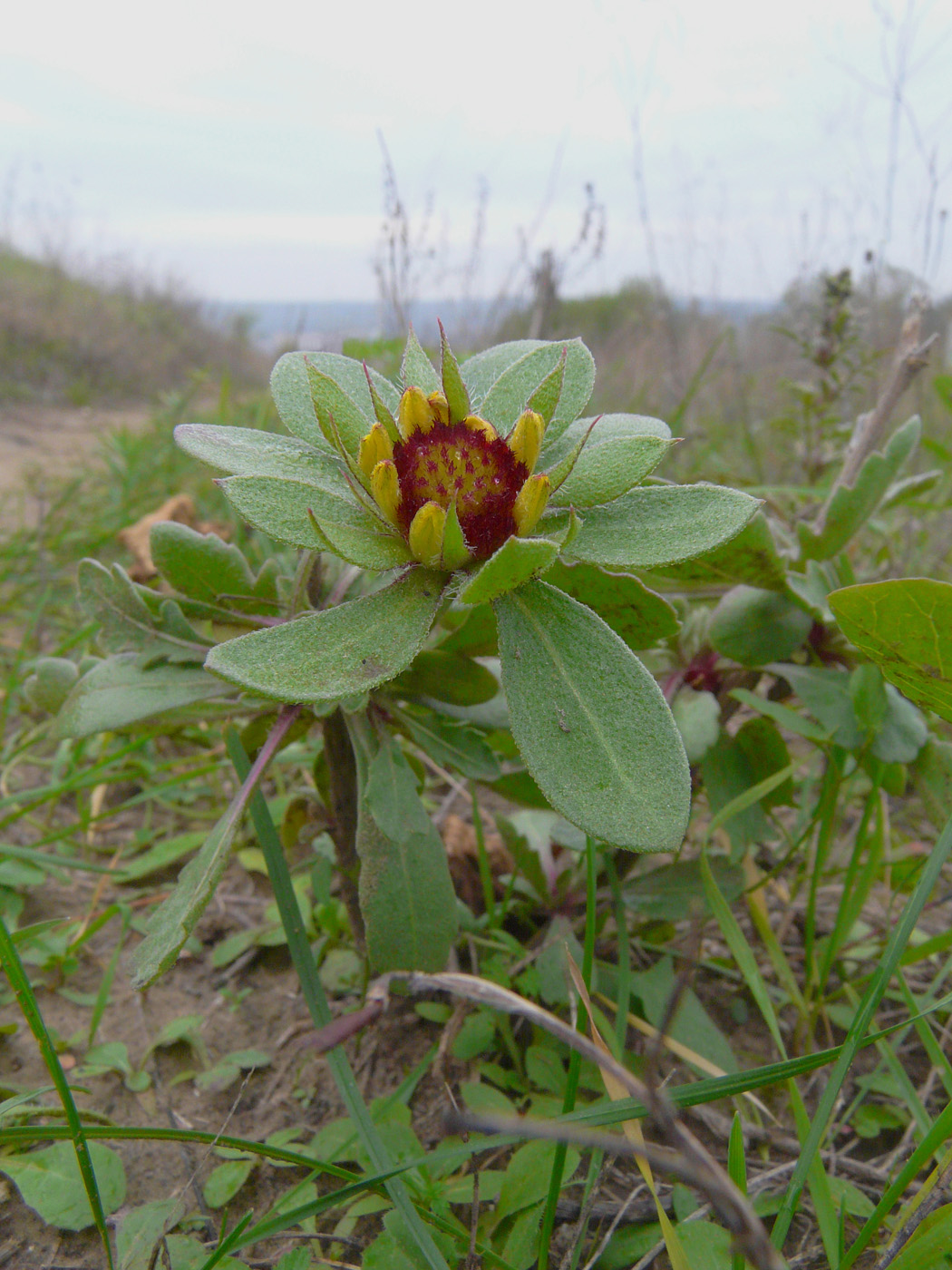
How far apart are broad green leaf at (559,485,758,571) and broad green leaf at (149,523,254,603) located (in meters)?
0.48

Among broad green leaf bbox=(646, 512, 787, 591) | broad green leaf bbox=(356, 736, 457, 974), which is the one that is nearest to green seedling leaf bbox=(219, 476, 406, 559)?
broad green leaf bbox=(356, 736, 457, 974)

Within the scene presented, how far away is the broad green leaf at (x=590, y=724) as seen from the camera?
0.84m

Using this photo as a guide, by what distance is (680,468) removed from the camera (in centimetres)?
403

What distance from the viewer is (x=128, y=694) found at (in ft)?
3.74

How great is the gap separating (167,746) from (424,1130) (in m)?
1.27

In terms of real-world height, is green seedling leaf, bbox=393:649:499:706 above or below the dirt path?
above

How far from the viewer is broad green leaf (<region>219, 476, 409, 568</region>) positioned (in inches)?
34.6

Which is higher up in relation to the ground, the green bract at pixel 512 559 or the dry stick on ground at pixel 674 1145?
the green bract at pixel 512 559

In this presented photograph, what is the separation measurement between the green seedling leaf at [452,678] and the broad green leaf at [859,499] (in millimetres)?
580

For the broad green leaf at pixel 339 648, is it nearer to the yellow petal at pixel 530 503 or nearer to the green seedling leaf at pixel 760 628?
the yellow petal at pixel 530 503

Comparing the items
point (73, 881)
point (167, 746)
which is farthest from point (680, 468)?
point (73, 881)

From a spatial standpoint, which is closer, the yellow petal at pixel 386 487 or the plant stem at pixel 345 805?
the yellow petal at pixel 386 487

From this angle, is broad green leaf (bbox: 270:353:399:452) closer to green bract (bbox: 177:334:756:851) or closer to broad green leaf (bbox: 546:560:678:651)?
green bract (bbox: 177:334:756:851)

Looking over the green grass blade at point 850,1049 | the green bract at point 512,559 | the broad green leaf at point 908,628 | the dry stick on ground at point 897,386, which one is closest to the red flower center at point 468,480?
the green bract at point 512,559
